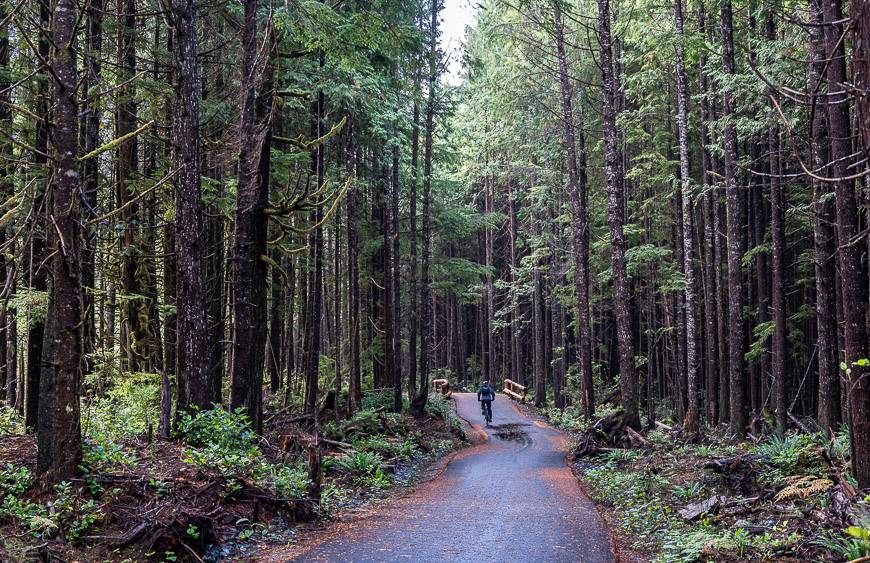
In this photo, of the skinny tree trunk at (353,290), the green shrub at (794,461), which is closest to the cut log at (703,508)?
the green shrub at (794,461)

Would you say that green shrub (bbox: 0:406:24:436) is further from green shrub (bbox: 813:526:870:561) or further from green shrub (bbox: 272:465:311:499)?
green shrub (bbox: 813:526:870:561)

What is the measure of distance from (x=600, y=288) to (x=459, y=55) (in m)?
14.8

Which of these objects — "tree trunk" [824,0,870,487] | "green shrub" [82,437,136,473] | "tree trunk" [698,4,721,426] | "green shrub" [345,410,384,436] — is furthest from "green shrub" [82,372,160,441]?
"tree trunk" [698,4,721,426]

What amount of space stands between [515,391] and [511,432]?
14.2 m

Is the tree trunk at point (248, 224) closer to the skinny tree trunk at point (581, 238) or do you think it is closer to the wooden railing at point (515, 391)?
the skinny tree trunk at point (581, 238)

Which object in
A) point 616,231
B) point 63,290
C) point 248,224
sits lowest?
point 63,290

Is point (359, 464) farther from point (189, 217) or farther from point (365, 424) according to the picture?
point (189, 217)

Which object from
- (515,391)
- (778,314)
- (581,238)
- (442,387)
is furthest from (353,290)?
(515,391)

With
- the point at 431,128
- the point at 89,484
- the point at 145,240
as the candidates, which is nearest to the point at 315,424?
the point at 145,240

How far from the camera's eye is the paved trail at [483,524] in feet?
23.7

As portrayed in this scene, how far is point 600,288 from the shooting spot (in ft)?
102

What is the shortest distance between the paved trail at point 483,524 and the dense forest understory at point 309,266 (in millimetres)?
803

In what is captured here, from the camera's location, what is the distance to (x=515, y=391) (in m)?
37.6

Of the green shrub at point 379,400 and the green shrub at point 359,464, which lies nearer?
the green shrub at point 359,464
